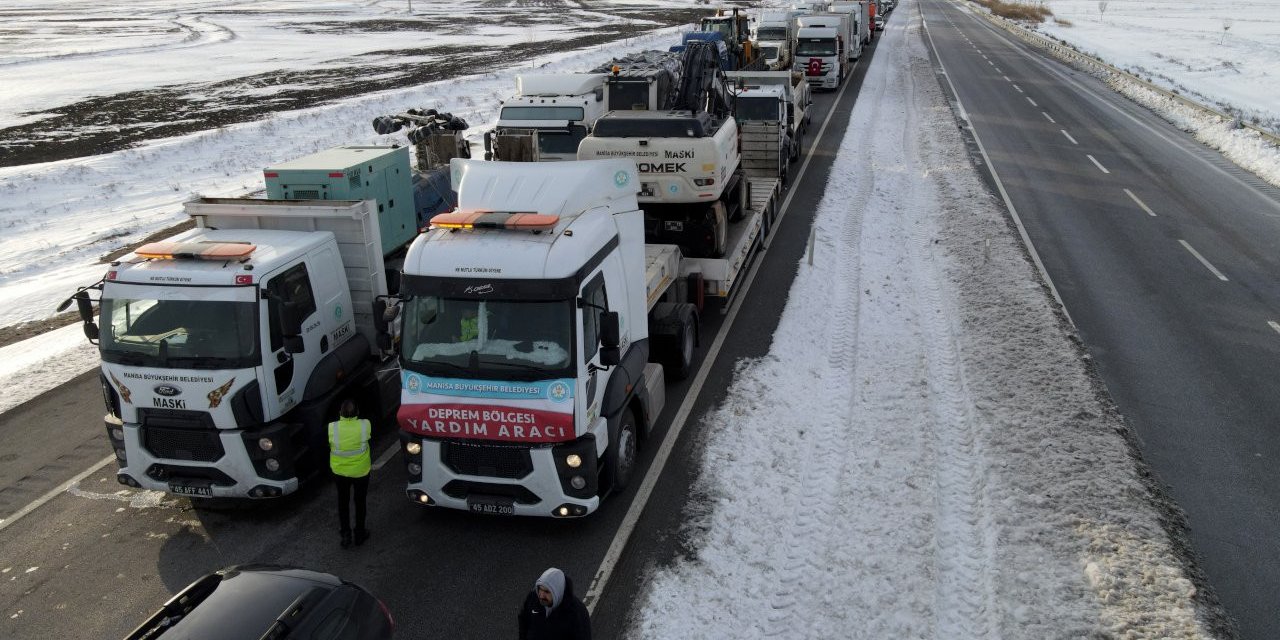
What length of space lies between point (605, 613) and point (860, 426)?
456 centimetres

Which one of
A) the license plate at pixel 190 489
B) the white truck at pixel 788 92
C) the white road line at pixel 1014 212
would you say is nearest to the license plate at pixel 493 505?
the license plate at pixel 190 489

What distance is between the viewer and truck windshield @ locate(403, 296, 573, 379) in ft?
27.4

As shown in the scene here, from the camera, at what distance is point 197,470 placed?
906 centimetres

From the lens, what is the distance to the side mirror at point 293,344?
913cm

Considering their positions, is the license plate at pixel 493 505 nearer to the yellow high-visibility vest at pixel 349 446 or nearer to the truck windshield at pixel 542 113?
the yellow high-visibility vest at pixel 349 446

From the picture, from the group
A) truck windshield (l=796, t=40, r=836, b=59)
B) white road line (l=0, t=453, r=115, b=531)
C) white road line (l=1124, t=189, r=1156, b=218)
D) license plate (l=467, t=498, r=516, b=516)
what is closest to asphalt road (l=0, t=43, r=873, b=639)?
white road line (l=0, t=453, r=115, b=531)

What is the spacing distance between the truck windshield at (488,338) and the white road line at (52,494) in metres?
4.91

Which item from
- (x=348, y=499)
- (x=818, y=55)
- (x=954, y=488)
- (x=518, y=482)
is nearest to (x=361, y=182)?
(x=348, y=499)

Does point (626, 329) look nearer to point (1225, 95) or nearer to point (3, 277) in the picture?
point (3, 277)

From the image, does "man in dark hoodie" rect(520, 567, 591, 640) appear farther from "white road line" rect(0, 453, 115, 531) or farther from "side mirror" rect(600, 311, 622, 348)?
"white road line" rect(0, 453, 115, 531)

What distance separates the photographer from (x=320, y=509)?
9758 millimetres

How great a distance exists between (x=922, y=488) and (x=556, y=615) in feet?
16.1

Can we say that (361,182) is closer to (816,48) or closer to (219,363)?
(219,363)

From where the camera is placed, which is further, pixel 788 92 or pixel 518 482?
pixel 788 92
